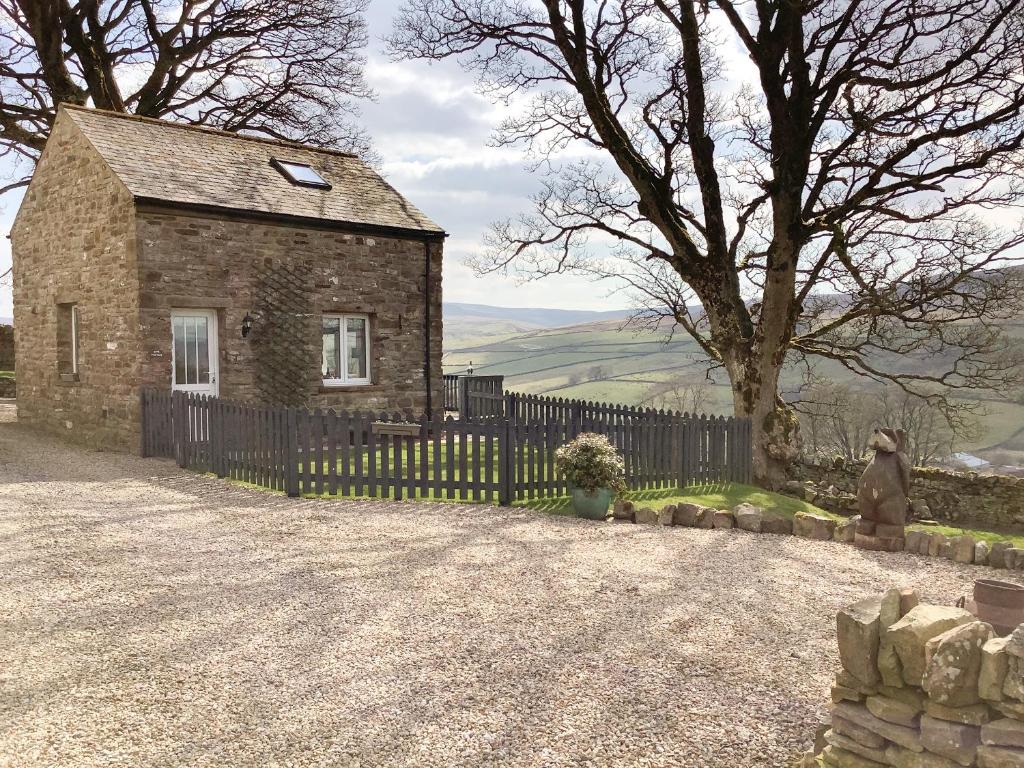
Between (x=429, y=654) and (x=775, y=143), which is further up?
(x=775, y=143)

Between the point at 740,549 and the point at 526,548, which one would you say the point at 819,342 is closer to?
the point at 740,549

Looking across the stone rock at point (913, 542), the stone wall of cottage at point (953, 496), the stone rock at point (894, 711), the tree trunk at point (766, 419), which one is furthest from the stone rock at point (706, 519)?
the stone wall of cottage at point (953, 496)

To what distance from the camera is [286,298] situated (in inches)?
653

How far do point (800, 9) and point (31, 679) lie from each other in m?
15.9

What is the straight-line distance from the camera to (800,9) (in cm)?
1489

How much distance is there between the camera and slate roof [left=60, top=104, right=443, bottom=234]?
15445 mm

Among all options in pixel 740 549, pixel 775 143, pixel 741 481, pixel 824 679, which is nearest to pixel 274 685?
pixel 824 679

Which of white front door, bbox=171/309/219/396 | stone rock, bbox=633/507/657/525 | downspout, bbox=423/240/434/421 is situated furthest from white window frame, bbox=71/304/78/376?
stone rock, bbox=633/507/657/525

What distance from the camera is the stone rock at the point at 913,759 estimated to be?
11.4 ft

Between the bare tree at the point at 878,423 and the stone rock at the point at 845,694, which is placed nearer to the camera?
the stone rock at the point at 845,694

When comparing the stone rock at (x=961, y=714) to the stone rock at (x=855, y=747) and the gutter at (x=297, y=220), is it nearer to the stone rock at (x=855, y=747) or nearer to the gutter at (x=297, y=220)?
the stone rock at (x=855, y=747)

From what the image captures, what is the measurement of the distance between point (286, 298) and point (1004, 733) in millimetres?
15287

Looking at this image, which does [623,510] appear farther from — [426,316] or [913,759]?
[426,316]

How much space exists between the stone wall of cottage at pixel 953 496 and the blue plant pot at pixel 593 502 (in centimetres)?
800
